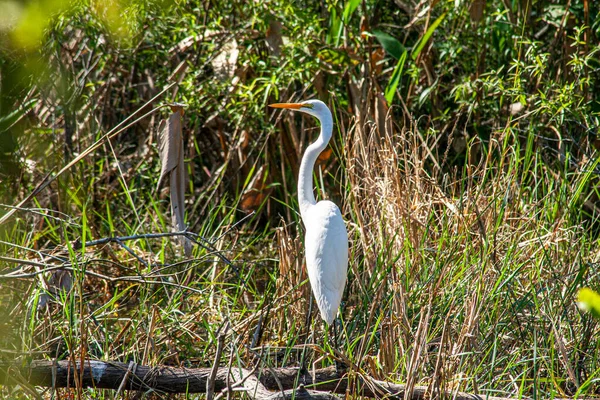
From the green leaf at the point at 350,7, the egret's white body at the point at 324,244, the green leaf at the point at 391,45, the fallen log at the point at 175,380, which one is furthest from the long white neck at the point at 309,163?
the green leaf at the point at 391,45

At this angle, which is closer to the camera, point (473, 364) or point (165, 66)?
point (473, 364)

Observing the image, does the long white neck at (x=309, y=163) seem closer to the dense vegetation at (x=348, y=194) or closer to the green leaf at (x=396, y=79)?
the dense vegetation at (x=348, y=194)

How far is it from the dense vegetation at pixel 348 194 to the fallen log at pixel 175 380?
7 cm

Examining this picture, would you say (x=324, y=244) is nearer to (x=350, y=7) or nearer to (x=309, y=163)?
(x=309, y=163)

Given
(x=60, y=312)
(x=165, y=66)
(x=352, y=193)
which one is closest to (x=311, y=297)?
(x=352, y=193)

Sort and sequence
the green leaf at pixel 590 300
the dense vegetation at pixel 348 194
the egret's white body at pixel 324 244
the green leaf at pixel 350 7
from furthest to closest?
the green leaf at pixel 350 7
the egret's white body at pixel 324 244
the dense vegetation at pixel 348 194
the green leaf at pixel 590 300

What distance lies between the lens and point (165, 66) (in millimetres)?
3699

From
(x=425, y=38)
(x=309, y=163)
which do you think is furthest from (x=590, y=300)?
(x=425, y=38)

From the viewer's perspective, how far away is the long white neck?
234cm

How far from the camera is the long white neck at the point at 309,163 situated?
2336 mm

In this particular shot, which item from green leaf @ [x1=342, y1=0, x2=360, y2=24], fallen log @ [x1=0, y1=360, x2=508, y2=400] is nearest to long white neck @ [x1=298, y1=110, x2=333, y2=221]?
fallen log @ [x1=0, y1=360, x2=508, y2=400]

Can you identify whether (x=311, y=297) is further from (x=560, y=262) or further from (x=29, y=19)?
(x=29, y=19)

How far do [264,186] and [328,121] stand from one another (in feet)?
3.88

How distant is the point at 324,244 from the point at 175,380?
0.67 metres
